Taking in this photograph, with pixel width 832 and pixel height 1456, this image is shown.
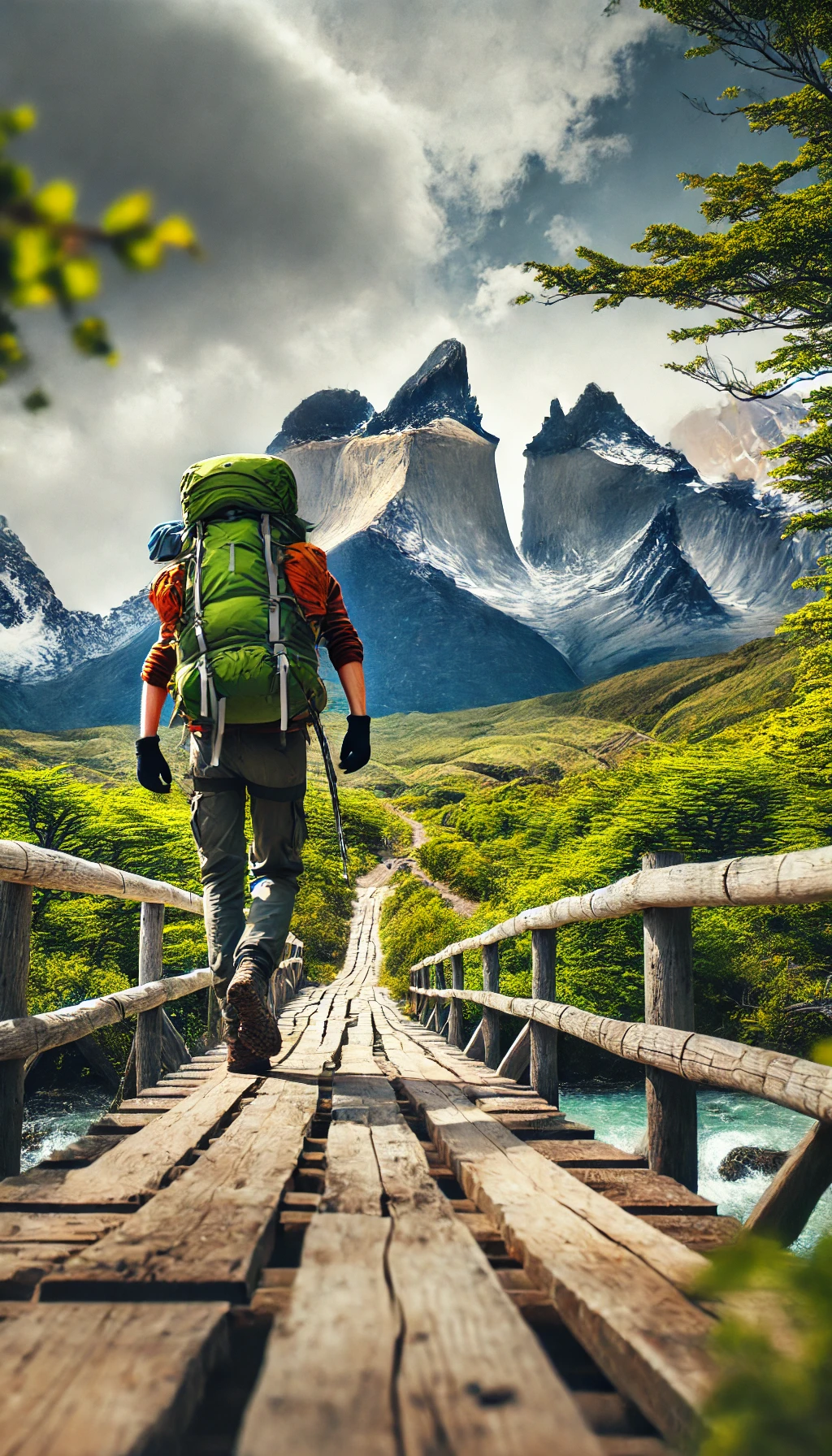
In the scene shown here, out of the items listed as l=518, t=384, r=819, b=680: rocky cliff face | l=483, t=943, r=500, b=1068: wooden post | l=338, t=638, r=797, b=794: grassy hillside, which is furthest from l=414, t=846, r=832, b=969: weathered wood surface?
l=518, t=384, r=819, b=680: rocky cliff face

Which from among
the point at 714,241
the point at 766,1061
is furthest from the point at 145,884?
the point at 714,241

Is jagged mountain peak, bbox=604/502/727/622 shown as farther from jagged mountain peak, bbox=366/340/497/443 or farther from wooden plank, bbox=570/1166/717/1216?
wooden plank, bbox=570/1166/717/1216

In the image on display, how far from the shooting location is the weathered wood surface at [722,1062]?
1320 mm

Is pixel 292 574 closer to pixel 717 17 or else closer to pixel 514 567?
pixel 717 17

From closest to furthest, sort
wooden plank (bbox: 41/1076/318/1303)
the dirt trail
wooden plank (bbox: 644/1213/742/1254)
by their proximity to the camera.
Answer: wooden plank (bbox: 41/1076/318/1303)
wooden plank (bbox: 644/1213/742/1254)
the dirt trail

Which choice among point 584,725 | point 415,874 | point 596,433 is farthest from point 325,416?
point 415,874

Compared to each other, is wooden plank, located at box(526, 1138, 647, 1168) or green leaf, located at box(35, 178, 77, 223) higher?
green leaf, located at box(35, 178, 77, 223)

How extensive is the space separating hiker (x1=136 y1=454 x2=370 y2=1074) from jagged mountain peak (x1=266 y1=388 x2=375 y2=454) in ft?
407

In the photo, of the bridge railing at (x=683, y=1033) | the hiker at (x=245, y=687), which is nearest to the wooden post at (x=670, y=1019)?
the bridge railing at (x=683, y=1033)

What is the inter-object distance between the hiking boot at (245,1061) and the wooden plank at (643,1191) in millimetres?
→ 1356

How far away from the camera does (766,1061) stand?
147 centimetres

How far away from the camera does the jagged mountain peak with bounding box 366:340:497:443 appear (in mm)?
109750

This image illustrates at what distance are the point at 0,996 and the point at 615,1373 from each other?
1.80 m

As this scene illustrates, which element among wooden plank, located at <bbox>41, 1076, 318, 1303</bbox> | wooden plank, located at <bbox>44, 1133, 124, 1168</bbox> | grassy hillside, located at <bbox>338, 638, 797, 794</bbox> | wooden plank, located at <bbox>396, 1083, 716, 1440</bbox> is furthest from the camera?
grassy hillside, located at <bbox>338, 638, 797, 794</bbox>
